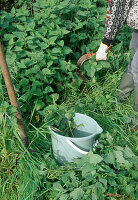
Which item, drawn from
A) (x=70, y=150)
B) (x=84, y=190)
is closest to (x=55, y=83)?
(x=70, y=150)

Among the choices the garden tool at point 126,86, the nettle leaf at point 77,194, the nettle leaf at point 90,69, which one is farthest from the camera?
the garden tool at point 126,86

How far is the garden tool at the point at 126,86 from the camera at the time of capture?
104 inches

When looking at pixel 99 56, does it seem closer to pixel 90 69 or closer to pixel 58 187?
pixel 90 69

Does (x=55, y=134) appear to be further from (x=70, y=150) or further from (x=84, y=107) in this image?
(x=84, y=107)

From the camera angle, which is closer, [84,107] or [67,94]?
[84,107]

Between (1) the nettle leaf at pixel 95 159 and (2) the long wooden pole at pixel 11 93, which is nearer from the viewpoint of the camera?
(2) the long wooden pole at pixel 11 93

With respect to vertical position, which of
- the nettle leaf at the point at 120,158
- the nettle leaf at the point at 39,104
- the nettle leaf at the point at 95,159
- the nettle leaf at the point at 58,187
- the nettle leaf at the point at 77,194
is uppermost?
the nettle leaf at the point at 39,104

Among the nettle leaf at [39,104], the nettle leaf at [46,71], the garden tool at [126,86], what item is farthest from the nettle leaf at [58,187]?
the garden tool at [126,86]

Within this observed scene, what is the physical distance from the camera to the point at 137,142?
2.18m

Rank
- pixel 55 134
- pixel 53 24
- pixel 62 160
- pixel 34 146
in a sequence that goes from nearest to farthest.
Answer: pixel 55 134 < pixel 62 160 < pixel 34 146 < pixel 53 24

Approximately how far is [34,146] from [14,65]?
76cm

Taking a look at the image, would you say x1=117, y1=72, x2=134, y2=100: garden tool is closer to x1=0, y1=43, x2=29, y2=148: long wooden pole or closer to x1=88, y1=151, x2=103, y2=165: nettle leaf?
x1=88, y1=151, x2=103, y2=165: nettle leaf

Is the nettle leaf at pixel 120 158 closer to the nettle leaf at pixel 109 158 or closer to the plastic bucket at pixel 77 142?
the nettle leaf at pixel 109 158

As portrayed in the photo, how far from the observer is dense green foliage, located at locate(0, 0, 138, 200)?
166cm
